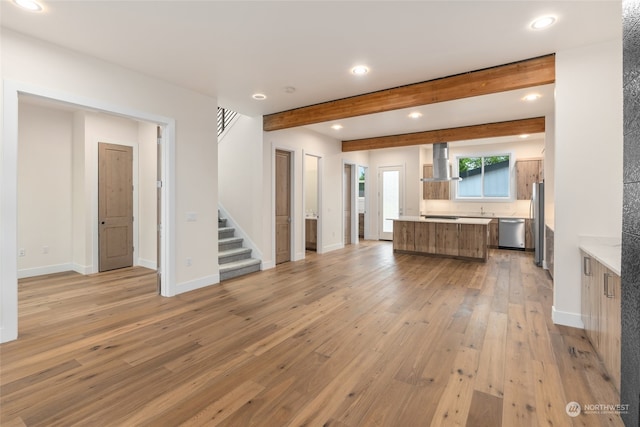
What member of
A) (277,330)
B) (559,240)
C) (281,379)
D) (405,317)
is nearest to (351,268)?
(405,317)

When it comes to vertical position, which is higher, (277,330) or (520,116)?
(520,116)

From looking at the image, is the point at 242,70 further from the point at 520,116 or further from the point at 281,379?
the point at 520,116

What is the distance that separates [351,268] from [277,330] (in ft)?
9.53

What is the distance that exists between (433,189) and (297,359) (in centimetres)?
765

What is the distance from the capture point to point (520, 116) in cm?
559

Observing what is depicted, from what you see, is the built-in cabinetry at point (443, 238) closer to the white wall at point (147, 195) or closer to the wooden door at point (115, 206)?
the white wall at point (147, 195)

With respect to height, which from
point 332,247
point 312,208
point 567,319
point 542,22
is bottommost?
point 567,319

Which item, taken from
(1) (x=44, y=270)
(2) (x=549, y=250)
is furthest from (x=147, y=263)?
(2) (x=549, y=250)

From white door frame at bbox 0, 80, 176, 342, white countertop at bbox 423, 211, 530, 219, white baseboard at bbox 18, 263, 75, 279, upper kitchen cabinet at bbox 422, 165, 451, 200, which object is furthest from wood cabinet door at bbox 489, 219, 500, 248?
white baseboard at bbox 18, 263, 75, 279

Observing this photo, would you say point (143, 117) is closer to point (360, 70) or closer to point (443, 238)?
point (360, 70)

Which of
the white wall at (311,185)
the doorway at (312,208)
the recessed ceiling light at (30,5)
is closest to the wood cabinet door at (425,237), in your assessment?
the doorway at (312,208)

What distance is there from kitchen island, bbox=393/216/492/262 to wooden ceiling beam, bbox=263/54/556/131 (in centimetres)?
347

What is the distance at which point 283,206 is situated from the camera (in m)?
6.40

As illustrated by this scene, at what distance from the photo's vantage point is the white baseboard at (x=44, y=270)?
501 cm
